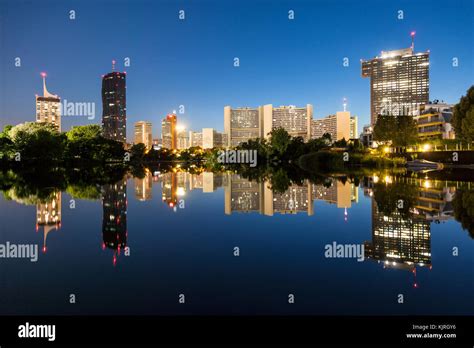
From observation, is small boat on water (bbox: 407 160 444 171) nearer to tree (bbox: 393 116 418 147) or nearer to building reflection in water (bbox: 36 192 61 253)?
tree (bbox: 393 116 418 147)

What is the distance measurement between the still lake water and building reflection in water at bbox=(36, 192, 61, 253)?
0.07 meters

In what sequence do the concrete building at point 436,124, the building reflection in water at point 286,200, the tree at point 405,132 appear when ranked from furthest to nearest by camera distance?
1. the concrete building at point 436,124
2. the tree at point 405,132
3. the building reflection in water at point 286,200

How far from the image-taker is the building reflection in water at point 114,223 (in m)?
11.6

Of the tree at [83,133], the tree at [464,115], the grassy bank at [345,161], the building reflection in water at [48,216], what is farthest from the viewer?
the tree at [83,133]

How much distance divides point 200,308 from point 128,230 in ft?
25.0

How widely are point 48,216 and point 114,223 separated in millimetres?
3456

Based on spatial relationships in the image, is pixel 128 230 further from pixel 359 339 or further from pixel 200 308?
pixel 359 339

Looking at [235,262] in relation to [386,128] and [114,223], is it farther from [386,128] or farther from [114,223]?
[386,128]

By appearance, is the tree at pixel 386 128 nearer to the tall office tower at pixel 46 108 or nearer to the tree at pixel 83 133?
the tree at pixel 83 133

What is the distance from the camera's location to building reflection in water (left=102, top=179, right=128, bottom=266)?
11.6 meters

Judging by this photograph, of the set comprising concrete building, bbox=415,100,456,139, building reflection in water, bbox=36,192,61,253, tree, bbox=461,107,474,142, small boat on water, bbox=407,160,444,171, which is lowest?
building reflection in water, bbox=36,192,61,253

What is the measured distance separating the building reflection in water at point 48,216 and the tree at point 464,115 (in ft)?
169

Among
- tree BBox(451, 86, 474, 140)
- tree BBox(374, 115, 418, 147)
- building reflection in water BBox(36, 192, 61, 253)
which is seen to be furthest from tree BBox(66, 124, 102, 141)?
tree BBox(451, 86, 474, 140)

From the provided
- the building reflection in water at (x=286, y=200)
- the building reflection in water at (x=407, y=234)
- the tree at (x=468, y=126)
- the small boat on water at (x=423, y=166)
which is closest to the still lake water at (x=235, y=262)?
the building reflection in water at (x=407, y=234)
